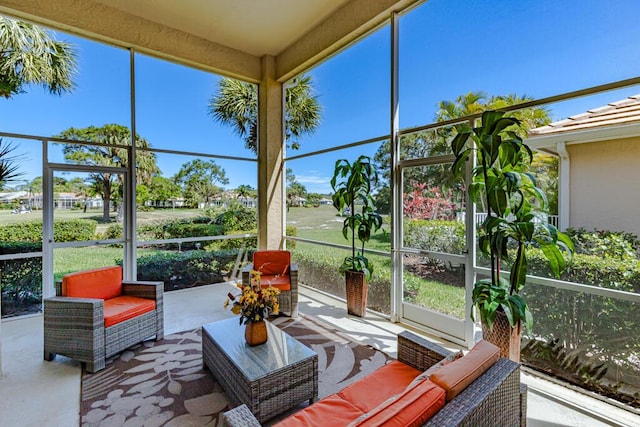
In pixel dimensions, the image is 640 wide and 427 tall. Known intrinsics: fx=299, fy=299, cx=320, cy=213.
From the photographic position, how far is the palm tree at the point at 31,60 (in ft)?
12.0

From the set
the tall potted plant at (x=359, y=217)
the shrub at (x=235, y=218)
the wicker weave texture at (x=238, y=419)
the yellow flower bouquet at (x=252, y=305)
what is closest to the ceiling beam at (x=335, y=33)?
the tall potted plant at (x=359, y=217)

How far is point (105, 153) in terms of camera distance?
428cm

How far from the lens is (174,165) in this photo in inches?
191

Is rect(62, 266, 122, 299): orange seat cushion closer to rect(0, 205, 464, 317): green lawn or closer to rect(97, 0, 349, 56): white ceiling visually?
rect(0, 205, 464, 317): green lawn

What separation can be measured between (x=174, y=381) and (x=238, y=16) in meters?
4.59

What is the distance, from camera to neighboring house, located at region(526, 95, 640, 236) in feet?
7.26

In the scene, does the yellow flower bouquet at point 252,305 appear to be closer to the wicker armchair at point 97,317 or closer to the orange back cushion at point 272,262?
the wicker armchair at point 97,317

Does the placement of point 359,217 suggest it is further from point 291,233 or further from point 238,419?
A: point 238,419

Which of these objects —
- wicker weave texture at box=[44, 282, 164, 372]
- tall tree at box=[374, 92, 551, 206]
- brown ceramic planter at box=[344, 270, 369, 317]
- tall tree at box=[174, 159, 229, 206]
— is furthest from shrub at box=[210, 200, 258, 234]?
tall tree at box=[374, 92, 551, 206]

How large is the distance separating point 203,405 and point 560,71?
387 centimetres

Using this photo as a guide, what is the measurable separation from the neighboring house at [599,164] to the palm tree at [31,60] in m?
5.58

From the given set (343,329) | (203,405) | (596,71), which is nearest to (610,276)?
(596,71)

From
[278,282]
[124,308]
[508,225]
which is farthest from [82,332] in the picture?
[508,225]

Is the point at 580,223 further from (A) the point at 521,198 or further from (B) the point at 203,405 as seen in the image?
(B) the point at 203,405
